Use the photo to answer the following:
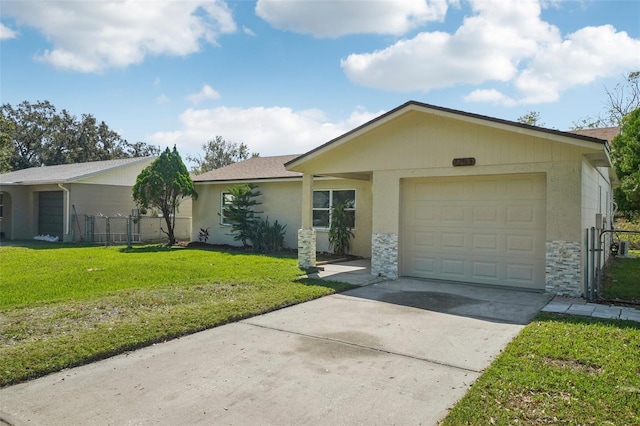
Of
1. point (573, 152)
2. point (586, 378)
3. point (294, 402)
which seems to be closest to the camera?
point (294, 402)

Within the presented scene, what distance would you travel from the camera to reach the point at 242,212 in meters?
16.7

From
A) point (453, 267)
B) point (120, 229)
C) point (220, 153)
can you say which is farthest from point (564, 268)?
point (220, 153)

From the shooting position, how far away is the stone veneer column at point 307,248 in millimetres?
11695

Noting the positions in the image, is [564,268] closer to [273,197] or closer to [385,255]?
[385,255]

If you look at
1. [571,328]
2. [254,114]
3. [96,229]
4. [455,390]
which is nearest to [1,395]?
[455,390]

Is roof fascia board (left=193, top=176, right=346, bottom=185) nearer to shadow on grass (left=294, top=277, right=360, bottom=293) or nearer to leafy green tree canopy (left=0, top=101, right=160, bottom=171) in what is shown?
shadow on grass (left=294, top=277, right=360, bottom=293)

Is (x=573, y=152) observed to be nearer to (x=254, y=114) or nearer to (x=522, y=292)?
(x=522, y=292)

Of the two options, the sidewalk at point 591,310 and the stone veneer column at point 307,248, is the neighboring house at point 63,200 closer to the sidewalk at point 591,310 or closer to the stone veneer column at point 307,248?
the stone veneer column at point 307,248

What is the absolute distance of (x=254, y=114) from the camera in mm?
23969

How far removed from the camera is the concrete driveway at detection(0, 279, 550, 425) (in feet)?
12.2

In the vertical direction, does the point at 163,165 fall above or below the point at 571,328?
above

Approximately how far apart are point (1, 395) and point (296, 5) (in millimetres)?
8431

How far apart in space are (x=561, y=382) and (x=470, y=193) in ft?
19.7

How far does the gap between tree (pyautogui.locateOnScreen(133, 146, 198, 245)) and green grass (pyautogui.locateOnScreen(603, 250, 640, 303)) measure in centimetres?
1483
